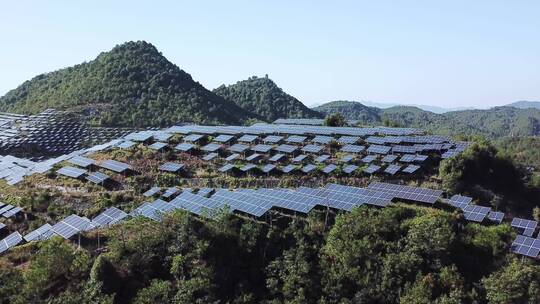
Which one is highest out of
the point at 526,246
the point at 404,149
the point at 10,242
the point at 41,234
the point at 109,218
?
the point at 404,149

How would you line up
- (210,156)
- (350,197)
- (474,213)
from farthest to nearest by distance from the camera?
1. (210,156)
2. (350,197)
3. (474,213)

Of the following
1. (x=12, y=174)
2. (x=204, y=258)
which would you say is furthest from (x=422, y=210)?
(x=12, y=174)

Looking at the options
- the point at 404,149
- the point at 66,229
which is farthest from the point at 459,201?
the point at 66,229

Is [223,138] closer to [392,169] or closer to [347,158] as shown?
[347,158]

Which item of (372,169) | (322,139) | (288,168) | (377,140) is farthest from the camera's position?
(322,139)

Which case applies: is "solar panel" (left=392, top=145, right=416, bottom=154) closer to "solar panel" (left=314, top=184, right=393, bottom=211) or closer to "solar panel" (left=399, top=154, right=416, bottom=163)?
"solar panel" (left=399, top=154, right=416, bottom=163)

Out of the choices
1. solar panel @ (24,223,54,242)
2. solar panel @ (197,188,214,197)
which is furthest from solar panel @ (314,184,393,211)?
solar panel @ (24,223,54,242)
